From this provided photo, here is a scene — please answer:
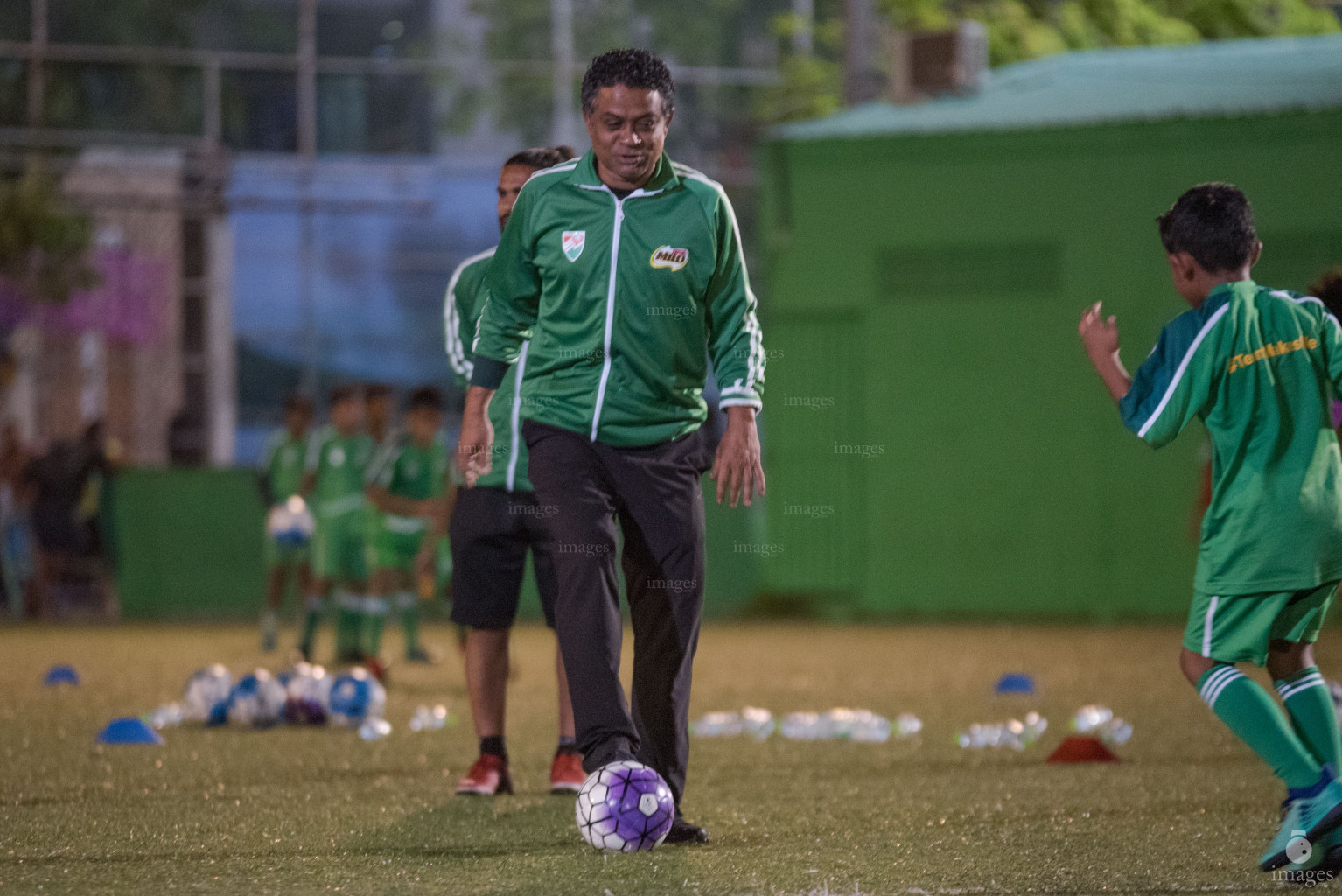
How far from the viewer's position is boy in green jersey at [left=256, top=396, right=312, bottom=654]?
1393 centimetres

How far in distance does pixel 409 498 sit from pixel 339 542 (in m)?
0.90

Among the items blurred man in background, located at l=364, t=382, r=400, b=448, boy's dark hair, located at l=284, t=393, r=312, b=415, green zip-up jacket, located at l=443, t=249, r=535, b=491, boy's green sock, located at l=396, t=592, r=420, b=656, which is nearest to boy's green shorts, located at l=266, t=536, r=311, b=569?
boy's dark hair, located at l=284, t=393, r=312, b=415

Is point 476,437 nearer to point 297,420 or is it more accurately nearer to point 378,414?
point 378,414

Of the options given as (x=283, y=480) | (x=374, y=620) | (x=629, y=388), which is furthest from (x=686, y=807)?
(x=283, y=480)

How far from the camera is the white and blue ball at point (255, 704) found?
Result: 8.73m

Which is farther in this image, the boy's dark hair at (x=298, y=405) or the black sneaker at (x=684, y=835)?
the boy's dark hair at (x=298, y=405)

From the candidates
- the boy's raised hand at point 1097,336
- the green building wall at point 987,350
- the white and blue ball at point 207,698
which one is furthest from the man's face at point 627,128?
the green building wall at point 987,350

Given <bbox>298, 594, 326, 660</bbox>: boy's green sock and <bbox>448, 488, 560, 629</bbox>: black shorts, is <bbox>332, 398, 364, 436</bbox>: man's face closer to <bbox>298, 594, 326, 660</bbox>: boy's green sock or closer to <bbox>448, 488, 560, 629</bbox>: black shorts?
<bbox>298, 594, 326, 660</bbox>: boy's green sock

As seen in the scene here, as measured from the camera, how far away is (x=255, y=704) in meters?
8.73

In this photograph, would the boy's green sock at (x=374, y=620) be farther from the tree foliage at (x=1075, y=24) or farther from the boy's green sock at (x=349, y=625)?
the tree foliage at (x=1075, y=24)

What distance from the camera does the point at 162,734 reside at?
845 centimetres

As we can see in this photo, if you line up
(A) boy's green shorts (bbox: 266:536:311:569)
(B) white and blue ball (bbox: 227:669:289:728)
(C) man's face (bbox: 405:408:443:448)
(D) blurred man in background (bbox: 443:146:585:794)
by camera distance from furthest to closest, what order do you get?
(A) boy's green shorts (bbox: 266:536:311:569) → (C) man's face (bbox: 405:408:443:448) → (B) white and blue ball (bbox: 227:669:289:728) → (D) blurred man in background (bbox: 443:146:585:794)

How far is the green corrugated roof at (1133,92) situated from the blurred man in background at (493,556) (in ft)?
38.4

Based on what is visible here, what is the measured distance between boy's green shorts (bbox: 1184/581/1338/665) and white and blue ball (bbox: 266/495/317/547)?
951 cm
